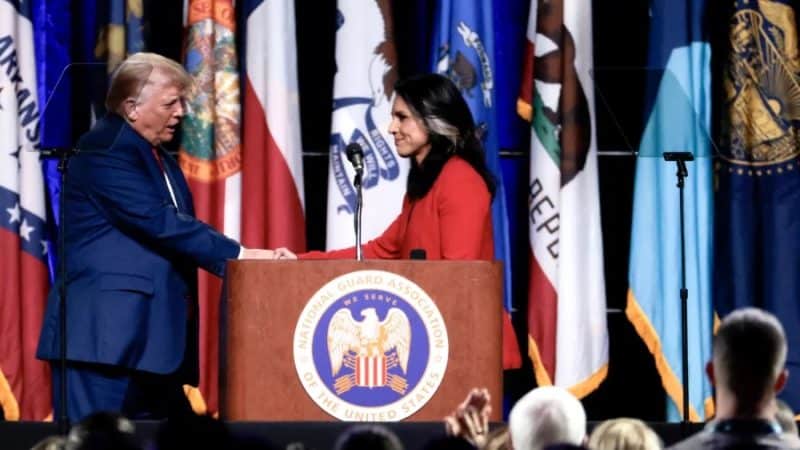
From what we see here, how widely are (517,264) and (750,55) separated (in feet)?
4.46

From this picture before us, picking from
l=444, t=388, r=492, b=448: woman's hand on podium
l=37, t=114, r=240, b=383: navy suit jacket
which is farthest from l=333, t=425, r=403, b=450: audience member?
l=37, t=114, r=240, b=383: navy suit jacket

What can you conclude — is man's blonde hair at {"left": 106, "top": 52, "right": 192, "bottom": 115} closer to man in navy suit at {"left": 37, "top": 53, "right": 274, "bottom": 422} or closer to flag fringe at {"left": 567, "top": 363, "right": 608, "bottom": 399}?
man in navy suit at {"left": 37, "top": 53, "right": 274, "bottom": 422}

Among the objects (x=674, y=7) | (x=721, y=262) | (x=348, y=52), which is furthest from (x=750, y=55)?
(x=348, y=52)

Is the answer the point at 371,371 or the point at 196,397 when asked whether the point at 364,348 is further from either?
the point at 196,397

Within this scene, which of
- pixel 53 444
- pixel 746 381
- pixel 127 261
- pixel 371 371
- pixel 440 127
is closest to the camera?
pixel 746 381

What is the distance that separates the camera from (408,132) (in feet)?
20.0

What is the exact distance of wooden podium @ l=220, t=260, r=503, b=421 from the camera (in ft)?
17.5

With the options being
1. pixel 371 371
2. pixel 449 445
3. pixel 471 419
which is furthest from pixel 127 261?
pixel 449 445

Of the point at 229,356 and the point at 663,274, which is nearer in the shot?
the point at 229,356

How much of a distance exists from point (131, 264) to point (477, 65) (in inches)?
84.2

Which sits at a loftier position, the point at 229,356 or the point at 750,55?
the point at 750,55

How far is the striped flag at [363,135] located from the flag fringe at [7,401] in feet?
4.78

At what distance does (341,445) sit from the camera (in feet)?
9.49

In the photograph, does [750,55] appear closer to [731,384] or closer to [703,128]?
[703,128]
